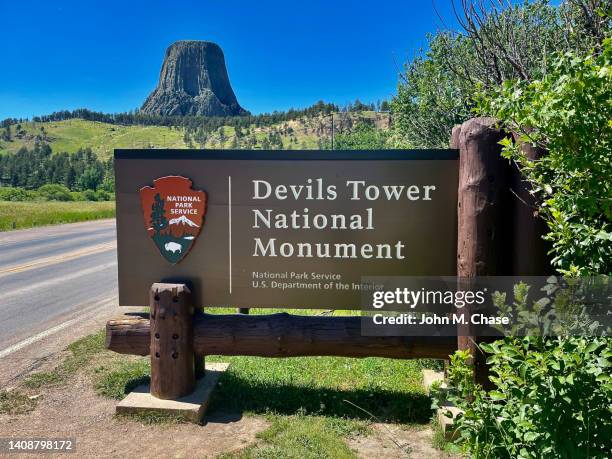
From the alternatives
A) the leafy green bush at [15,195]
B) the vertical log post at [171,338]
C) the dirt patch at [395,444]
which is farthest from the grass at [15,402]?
the leafy green bush at [15,195]

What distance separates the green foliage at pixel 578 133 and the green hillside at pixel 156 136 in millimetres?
54143

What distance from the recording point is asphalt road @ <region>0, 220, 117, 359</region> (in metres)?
6.95

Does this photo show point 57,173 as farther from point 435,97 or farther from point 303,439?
point 303,439

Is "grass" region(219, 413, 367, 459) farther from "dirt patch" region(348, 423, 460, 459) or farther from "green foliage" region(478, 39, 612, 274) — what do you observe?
"green foliage" region(478, 39, 612, 274)

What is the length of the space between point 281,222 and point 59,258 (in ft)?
38.9

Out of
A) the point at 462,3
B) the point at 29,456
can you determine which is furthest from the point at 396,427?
the point at 462,3

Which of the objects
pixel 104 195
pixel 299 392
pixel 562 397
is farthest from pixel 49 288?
pixel 104 195

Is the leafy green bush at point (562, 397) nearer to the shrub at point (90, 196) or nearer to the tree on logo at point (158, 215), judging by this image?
the tree on logo at point (158, 215)

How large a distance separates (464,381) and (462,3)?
3862 millimetres

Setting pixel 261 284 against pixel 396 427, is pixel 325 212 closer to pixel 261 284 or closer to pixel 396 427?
pixel 261 284

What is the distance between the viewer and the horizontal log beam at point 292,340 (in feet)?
12.9

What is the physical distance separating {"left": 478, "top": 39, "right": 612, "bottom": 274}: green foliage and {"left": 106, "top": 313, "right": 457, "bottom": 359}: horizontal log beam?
1878 mm

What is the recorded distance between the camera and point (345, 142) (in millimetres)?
22469

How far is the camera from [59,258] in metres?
13.8
